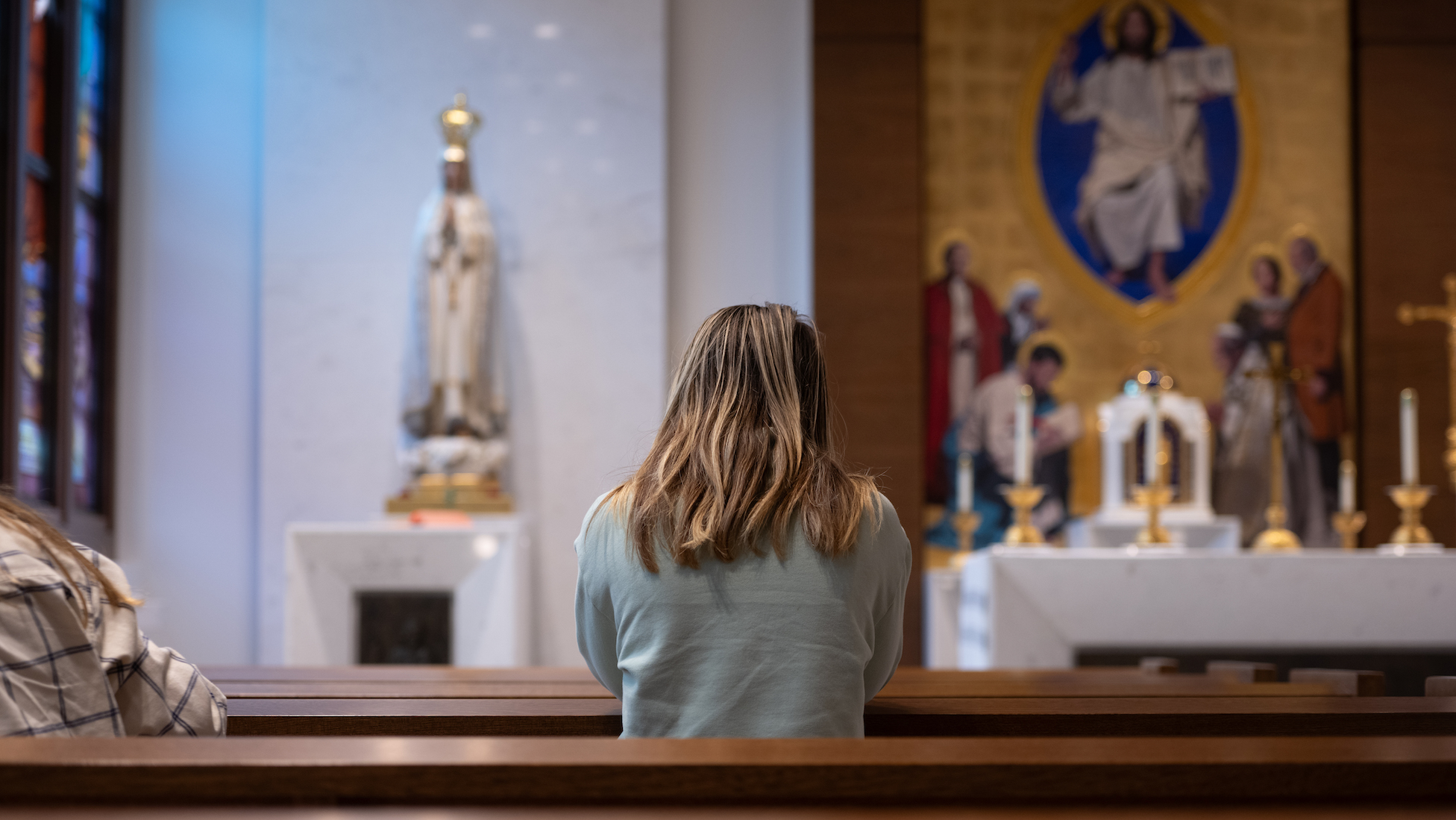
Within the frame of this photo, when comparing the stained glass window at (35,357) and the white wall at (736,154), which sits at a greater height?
the white wall at (736,154)

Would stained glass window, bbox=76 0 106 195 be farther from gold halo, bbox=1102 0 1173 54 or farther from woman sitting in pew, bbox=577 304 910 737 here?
woman sitting in pew, bbox=577 304 910 737

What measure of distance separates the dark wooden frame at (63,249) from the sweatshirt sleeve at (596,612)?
554 centimetres

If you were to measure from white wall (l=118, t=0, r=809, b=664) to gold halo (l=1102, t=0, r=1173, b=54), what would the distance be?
1.90 metres

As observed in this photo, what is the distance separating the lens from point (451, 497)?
304 inches

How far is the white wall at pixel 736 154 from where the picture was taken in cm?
887

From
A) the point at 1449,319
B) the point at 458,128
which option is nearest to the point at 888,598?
the point at 1449,319

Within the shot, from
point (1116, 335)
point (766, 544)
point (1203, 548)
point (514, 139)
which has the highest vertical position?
point (514, 139)

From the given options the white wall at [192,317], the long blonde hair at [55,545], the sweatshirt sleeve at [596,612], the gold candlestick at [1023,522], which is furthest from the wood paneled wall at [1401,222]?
the long blonde hair at [55,545]

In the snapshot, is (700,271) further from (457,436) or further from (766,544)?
(766,544)

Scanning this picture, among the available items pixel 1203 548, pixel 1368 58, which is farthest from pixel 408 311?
pixel 1368 58

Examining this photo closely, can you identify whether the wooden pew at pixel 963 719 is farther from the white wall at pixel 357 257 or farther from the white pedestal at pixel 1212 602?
the white wall at pixel 357 257

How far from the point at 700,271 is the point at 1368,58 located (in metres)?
4.38

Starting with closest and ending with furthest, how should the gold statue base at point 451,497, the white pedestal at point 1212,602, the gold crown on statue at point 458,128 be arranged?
the white pedestal at point 1212,602, the gold statue base at point 451,497, the gold crown on statue at point 458,128

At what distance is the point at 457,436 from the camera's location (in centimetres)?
800
